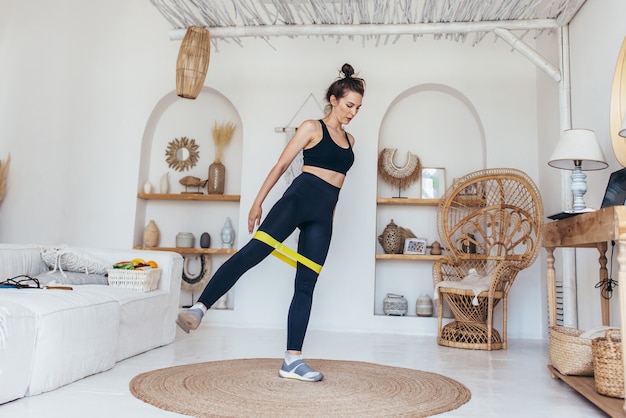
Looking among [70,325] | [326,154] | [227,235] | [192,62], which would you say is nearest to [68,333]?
[70,325]

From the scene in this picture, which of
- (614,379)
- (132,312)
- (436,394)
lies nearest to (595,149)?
(614,379)

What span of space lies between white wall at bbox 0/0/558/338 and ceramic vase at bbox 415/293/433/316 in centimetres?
15

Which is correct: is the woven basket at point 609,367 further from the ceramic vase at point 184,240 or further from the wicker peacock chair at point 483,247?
the ceramic vase at point 184,240

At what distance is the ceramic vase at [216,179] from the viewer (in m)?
4.96

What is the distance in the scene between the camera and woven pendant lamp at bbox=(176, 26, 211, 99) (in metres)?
3.55

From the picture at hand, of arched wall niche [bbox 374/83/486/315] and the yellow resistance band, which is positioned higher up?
arched wall niche [bbox 374/83/486/315]

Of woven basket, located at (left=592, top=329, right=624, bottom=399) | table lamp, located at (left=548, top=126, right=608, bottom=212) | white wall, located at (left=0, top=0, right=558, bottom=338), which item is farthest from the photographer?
white wall, located at (left=0, top=0, right=558, bottom=338)

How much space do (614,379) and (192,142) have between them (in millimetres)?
4193

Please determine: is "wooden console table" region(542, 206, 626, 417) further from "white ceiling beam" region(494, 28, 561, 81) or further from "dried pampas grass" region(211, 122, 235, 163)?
"dried pampas grass" region(211, 122, 235, 163)

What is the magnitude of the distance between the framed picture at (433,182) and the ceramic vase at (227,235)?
183cm

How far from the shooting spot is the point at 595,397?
6.55ft

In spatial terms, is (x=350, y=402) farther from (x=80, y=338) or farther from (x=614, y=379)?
(x=80, y=338)

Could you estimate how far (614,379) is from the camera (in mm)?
1961

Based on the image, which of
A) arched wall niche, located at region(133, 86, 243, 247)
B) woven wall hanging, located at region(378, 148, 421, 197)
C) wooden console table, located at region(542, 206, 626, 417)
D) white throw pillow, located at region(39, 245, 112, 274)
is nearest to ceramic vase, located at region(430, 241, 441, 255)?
woven wall hanging, located at region(378, 148, 421, 197)
